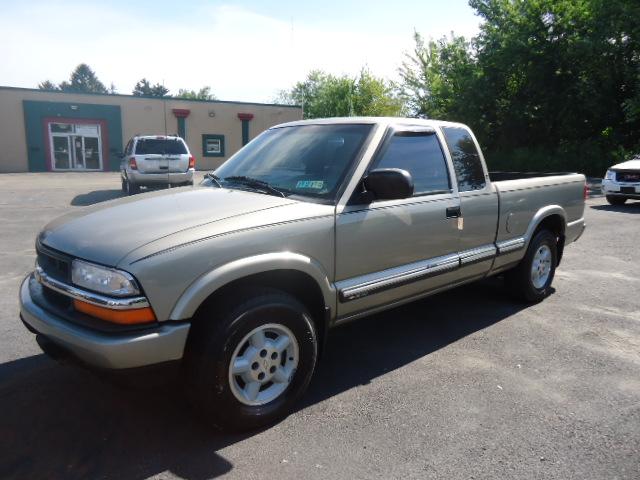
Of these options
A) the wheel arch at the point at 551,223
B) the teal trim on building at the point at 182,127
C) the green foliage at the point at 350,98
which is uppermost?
the green foliage at the point at 350,98

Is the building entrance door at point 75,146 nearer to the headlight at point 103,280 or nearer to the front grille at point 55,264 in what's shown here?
the front grille at point 55,264

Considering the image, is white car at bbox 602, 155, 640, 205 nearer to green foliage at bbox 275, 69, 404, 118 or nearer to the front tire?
the front tire

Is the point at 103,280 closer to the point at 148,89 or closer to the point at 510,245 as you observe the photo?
the point at 510,245

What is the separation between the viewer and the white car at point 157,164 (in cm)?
1413

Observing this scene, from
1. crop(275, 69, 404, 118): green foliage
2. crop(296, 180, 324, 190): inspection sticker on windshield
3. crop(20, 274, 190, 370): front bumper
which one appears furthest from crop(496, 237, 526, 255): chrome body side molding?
crop(275, 69, 404, 118): green foliage

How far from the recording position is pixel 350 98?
55.7 meters

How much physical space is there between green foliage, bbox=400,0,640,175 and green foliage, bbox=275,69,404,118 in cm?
1917

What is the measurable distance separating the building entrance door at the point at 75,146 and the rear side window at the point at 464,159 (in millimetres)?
30486

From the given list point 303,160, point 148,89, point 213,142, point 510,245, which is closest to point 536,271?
point 510,245

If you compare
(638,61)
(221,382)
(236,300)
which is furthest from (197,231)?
(638,61)

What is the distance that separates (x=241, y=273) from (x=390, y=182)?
1.13m

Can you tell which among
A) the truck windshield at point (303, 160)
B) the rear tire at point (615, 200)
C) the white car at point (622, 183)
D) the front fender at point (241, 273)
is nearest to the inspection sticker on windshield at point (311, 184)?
the truck windshield at point (303, 160)

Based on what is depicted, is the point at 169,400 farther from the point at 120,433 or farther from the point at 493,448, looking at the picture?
the point at 493,448

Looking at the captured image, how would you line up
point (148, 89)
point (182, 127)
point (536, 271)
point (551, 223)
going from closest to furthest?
1. point (536, 271)
2. point (551, 223)
3. point (182, 127)
4. point (148, 89)
